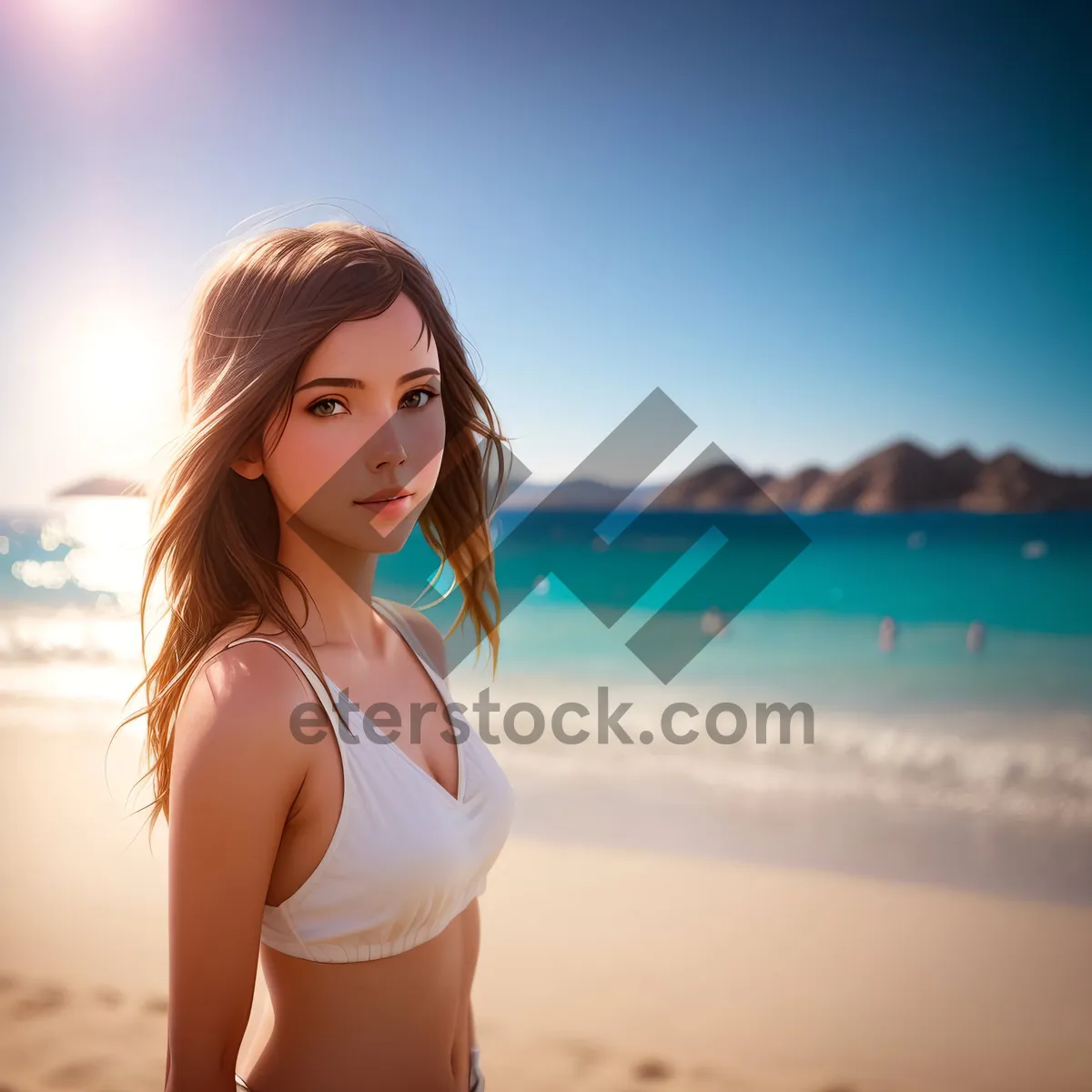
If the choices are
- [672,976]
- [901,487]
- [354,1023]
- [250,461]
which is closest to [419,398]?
[250,461]

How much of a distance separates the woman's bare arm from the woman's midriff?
15cm

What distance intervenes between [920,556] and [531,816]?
53.2 ft

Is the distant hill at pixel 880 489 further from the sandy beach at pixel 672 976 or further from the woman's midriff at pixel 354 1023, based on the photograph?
the woman's midriff at pixel 354 1023

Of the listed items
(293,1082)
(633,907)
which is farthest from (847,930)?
(293,1082)

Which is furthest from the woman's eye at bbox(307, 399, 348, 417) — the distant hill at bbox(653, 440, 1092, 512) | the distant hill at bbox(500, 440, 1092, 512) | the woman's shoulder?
the distant hill at bbox(653, 440, 1092, 512)

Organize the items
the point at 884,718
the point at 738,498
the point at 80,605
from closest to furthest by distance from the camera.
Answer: the point at 884,718
the point at 80,605
the point at 738,498

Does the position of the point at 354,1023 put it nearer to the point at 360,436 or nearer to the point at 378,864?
the point at 378,864

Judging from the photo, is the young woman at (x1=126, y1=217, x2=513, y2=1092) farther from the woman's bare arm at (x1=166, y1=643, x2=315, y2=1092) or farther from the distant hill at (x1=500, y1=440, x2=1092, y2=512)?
the distant hill at (x1=500, y1=440, x2=1092, y2=512)

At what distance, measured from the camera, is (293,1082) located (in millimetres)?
1232

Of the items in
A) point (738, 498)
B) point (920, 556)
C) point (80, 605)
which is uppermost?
point (738, 498)

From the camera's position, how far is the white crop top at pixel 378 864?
1.11 m

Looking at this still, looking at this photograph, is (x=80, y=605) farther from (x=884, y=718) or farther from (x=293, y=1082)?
(x=293, y=1082)

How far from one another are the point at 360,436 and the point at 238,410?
17cm

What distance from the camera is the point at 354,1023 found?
1231mm
